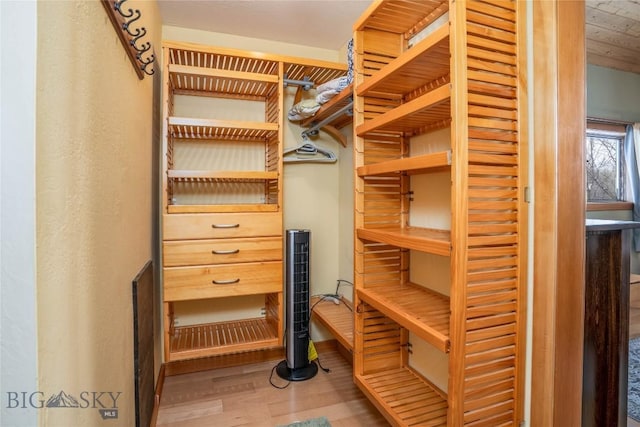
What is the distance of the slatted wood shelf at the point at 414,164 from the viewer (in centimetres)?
102

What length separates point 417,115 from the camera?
53.1 inches

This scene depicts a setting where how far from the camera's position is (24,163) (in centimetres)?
51

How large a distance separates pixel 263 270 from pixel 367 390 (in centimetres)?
90

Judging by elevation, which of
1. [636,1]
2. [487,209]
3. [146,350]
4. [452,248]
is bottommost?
[146,350]

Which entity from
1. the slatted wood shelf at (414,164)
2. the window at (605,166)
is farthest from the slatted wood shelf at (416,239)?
the window at (605,166)

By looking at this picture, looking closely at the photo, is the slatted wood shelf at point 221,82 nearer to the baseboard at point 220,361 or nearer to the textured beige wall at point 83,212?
the textured beige wall at point 83,212

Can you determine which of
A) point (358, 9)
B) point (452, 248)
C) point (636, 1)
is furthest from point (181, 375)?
Result: point (636, 1)

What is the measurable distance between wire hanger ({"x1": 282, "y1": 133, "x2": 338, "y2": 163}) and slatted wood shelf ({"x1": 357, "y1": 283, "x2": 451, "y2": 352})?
119 cm

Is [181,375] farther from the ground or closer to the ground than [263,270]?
closer to the ground

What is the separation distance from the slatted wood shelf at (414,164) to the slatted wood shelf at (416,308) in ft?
1.81

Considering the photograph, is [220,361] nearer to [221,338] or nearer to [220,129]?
[221,338]

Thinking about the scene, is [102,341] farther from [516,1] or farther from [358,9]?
[358,9]

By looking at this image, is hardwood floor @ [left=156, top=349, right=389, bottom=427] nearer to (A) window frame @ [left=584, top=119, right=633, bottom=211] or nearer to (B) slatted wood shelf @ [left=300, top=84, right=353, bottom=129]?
(B) slatted wood shelf @ [left=300, top=84, right=353, bottom=129]

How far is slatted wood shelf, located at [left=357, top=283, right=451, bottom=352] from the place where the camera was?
3.60 ft
